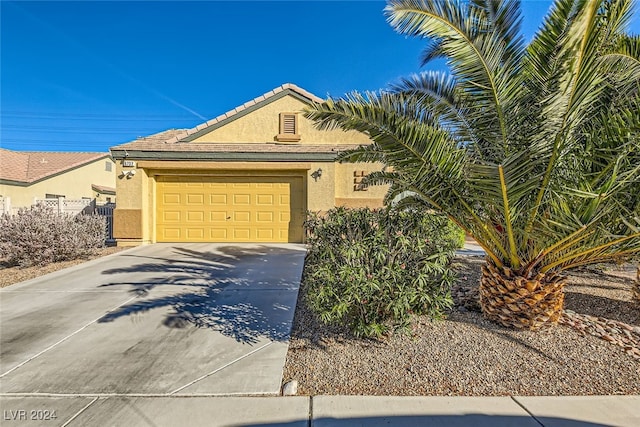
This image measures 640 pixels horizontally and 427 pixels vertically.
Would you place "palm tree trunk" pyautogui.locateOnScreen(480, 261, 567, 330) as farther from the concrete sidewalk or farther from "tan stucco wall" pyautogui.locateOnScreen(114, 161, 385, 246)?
"tan stucco wall" pyautogui.locateOnScreen(114, 161, 385, 246)

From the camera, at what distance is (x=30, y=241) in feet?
25.1

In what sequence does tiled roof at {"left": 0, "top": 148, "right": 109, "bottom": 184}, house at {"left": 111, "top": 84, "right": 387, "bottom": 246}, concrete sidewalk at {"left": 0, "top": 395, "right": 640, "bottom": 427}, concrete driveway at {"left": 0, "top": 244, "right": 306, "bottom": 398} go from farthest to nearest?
tiled roof at {"left": 0, "top": 148, "right": 109, "bottom": 184} → house at {"left": 111, "top": 84, "right": 387, "bottom": 246} → concrete driveway at {"left": 0, "top": 244, "right": 306, "bottom": 398} → concrete sidewalk at {"left": 0, "top": 395, "right": 640, "bottom": 427}

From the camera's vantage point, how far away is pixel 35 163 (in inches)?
853

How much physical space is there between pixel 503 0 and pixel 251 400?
520 centimetres

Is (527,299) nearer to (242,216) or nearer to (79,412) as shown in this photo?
(79,412)

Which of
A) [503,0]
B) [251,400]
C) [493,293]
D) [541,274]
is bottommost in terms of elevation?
[251,400]

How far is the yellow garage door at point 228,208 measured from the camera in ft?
37.3

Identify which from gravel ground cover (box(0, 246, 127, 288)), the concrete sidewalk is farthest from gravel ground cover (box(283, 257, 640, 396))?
gravel ground cover (box(0, 246, 127, 288))

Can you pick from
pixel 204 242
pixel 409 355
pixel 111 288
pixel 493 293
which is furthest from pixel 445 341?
pixel 204 242

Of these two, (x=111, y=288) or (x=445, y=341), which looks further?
(x=111, y=288)

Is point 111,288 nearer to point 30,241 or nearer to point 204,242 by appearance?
point 30,241

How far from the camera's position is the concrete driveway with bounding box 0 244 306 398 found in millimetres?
3139

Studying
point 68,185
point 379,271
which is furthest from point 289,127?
point 68,185

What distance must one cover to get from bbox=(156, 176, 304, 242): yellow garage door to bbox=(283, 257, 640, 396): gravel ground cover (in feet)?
23.0
